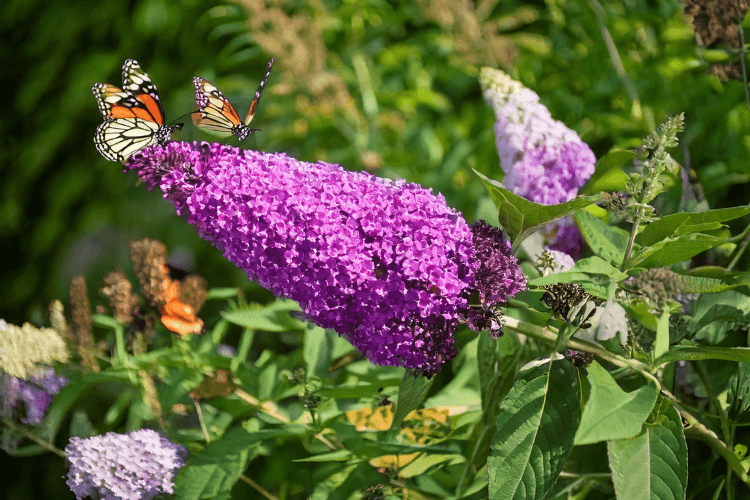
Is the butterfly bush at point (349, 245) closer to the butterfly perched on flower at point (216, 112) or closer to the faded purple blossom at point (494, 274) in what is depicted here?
the faded purple blossom at point (494, 274)

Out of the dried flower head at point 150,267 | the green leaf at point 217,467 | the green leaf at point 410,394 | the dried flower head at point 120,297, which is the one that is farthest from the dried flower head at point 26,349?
the green leaf at point 410,394

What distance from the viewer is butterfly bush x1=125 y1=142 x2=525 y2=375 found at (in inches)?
36.8

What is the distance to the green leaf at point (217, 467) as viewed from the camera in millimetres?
1165

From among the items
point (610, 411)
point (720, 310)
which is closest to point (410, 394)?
point (610, 411)

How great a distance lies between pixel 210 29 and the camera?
3277 mm

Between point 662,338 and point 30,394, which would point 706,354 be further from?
point 30,394

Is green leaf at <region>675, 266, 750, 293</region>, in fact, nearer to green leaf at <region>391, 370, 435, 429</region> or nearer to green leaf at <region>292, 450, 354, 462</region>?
green leaf at <region>391, 370, 435, 429</region>

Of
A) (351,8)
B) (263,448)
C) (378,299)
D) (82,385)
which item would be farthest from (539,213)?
(351,8)

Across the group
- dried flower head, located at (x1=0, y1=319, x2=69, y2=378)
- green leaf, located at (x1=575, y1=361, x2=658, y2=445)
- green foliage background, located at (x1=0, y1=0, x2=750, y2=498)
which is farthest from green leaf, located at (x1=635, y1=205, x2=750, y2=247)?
dried flower head, located at (x1=0, y1=319, x2=69, y2=378)

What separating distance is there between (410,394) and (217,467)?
17.6 inches

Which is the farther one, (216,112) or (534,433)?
(216,112)

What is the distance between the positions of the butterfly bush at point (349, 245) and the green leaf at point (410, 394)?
0.13 ft

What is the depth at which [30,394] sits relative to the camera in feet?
4.96

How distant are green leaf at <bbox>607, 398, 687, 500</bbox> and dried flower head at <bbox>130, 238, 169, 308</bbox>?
108cm
